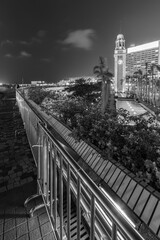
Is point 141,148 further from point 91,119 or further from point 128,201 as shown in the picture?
point 91,119

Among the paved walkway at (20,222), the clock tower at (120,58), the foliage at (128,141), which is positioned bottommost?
the paved walkway at (20,222)

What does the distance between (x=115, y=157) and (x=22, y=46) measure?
4286 inches

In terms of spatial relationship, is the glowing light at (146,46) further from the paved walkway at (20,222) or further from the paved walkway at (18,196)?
the paved walkway at (20,222)

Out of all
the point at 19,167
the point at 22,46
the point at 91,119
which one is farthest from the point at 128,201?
the point at 22,46

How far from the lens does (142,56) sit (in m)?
108

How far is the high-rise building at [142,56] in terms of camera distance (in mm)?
103562

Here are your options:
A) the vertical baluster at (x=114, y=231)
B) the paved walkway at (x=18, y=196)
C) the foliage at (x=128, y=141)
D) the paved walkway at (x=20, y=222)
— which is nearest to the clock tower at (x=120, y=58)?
the foliage at (x=128, y=141)

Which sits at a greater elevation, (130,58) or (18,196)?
(130,58)

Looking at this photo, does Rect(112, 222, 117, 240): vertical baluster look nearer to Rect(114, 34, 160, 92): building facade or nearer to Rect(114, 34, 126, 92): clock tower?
Rect(114, 34, 160, 92): building facade

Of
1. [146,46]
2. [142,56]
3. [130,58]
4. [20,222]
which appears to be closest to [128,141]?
[20,222]

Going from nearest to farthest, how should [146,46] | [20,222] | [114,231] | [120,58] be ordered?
[114,231]
[20,222]
[120,58]
[146,46]

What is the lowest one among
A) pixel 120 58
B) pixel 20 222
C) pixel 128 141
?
pixel 20 222

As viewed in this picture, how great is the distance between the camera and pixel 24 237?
170 cm

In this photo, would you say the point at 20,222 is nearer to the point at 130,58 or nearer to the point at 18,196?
the point at 18,196
